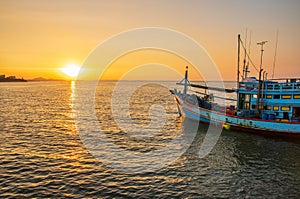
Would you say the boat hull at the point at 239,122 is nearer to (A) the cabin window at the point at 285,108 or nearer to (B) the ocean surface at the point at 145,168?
(B) the ocean surface at the point at 145,168

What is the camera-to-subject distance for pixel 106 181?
18734 millimetres

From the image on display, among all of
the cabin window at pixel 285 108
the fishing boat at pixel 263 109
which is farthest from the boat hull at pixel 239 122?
the cabin window at pixel 285 108

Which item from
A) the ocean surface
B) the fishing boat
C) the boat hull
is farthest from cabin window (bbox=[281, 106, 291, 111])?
the ocean surface

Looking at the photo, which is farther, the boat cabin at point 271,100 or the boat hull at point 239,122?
the boat cabin at point 271,100

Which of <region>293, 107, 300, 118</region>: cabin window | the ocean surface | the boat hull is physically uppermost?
<region>293, 107, 300, 118</region>: cabin window

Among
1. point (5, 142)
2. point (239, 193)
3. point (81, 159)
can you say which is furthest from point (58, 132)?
point (239, 193)

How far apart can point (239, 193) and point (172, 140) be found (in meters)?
15.3

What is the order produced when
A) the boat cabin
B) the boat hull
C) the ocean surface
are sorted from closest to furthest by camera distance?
1. the ocean surface
2. the boat hull
3. the boat cabin

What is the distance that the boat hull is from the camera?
110 feet

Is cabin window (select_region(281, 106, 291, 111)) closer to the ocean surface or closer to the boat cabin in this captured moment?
the boat cabin

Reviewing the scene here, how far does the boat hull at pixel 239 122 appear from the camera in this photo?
110 feet

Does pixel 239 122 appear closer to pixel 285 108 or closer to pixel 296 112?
pixel 285 108

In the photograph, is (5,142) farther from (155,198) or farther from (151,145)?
(155,198)

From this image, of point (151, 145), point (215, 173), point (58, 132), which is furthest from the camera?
point (58, 132)
